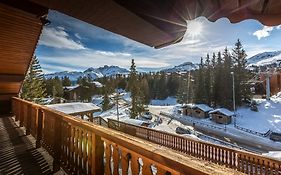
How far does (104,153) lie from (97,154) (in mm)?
100

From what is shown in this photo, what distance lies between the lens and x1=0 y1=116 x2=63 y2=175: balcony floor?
11.9ft

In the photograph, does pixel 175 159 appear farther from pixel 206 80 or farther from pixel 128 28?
pixel 206 80

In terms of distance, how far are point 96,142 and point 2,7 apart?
4815mm

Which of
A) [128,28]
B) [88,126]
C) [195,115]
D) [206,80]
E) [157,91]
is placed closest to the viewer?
[128,28]

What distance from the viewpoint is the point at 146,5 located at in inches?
72.2

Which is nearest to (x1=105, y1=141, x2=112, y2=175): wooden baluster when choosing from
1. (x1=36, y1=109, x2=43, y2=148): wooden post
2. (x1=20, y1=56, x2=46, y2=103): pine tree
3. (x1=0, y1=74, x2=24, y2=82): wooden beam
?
(x1=36, y1=109, x2=43, y2=148): wooden post

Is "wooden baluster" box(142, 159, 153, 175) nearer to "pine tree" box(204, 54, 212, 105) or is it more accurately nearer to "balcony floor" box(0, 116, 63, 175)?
"balcony floor" box(0, 116, 63, 175)

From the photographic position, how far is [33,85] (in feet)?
89.6

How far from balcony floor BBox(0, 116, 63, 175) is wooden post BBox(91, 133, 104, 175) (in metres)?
1.65

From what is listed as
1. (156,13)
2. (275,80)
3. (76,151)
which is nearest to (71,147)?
(76,151)

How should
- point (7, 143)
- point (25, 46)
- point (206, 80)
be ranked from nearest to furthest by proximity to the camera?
point (7, 143) → point (25, 46) → point (206, 80)

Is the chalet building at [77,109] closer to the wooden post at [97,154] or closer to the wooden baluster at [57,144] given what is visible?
the wooden baluster at [57,144]

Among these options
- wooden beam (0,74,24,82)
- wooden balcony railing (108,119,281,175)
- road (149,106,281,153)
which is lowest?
road (149,106,281,153)

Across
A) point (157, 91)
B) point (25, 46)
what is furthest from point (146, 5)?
point (157, 91)
